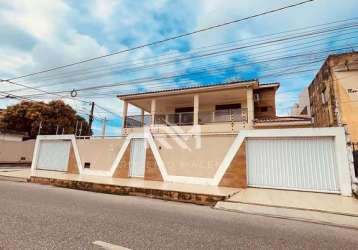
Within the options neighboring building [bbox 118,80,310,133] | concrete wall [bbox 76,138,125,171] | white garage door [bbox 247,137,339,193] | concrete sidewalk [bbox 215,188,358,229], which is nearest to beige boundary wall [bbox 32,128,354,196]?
white garage door [bbox 247,137,339,193]

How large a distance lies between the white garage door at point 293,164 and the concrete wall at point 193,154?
1325 mm

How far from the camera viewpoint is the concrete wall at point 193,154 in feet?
32.6

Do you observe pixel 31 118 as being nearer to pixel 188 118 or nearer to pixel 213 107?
pixel 188 118

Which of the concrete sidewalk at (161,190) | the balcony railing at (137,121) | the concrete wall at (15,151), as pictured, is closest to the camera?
the concrete sidewalk at (161,190)

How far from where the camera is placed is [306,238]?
3770mm

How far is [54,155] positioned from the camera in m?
14.5

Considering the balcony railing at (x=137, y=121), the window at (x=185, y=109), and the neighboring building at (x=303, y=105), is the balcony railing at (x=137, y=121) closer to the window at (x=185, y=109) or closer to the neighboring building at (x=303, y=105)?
the window at (x=185, y=109)

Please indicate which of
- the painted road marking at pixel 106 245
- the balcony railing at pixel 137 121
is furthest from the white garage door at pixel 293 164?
the balcony railing at pixel 137 121

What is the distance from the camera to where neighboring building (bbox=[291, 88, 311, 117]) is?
78.9 ft

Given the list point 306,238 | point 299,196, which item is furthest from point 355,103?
point 306,238

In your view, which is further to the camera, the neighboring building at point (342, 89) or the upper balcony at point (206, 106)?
the neighboring building at point (342, 89)

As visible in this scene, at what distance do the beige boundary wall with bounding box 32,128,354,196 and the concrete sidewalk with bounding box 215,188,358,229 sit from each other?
1.65m

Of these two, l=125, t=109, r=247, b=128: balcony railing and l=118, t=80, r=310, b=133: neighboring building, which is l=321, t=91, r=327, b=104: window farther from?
l=125, t=109, r=247, b=128: balcony railing

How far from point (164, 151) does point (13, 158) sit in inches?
755
